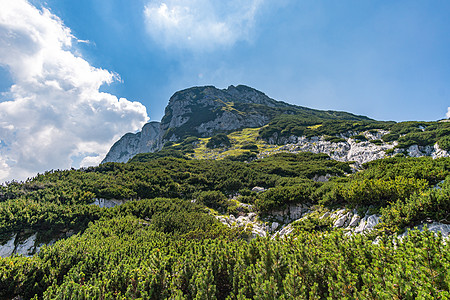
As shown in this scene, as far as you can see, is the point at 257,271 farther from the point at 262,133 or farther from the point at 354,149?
the point at 262,133

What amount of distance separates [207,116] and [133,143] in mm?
89522

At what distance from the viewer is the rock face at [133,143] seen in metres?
168

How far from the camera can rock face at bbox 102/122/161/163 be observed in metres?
168

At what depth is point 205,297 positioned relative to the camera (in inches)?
220

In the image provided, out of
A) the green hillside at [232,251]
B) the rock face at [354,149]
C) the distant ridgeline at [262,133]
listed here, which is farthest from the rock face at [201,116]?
the green hillside at [232,251]

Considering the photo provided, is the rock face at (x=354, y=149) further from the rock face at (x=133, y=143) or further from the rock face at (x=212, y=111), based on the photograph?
the rock face at (x=133, y=143)

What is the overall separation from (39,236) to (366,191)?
2678cm

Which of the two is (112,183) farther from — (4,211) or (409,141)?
(409,141)

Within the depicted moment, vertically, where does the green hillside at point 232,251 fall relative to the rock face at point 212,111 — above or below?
below

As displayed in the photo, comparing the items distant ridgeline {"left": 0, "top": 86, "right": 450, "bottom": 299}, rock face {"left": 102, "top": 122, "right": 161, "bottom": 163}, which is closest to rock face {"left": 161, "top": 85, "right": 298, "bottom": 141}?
rock face {"left": 102, "top": 122, "right": 161, "bottom": 163}

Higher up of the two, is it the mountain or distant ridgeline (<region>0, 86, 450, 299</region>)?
the mountain

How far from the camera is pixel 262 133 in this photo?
92.5 metres

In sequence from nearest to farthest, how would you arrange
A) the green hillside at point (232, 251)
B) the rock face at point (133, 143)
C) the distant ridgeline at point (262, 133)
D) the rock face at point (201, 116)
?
the green hillside at point (232, 251), the distant ridgeline at point (262, 133), the rock face at point (201, 116), the rock face at point (133, 143)

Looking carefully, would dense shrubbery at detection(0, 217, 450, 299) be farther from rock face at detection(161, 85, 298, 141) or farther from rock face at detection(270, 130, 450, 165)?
rock face at detection(161, 85, 298, 141)
